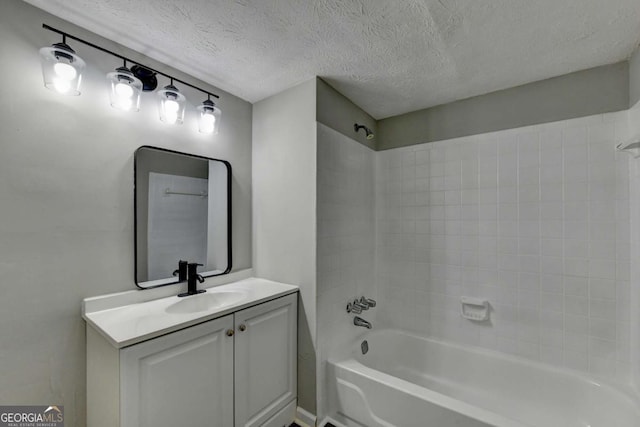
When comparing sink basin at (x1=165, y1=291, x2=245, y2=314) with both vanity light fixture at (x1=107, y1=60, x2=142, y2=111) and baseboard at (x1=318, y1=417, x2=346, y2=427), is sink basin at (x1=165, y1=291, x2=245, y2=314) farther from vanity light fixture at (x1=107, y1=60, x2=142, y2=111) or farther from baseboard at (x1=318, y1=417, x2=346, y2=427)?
vanity light fixture at (x1=107, y1=60, x2=142, y2=111)

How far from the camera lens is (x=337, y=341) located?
2.00 metres

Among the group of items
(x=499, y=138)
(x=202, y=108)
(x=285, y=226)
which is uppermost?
(x=202, y=108)

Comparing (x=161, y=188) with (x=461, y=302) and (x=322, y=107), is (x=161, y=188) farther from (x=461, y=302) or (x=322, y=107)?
(x=461, y=302)

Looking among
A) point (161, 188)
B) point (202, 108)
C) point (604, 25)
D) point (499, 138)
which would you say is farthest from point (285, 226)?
point (604, 25)

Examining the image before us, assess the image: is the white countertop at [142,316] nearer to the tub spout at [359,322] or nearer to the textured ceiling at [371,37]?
the tub spout at [359,322]

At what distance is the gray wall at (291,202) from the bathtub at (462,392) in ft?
1.08

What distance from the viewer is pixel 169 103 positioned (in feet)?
5.38

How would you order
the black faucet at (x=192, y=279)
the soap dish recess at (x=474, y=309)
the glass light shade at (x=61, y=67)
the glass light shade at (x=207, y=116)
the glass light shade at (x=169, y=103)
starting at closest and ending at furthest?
1. the glass light shade at (x=61, y=67)
2. the glass light shade at (x=169, y=103)
3. the black faucet at (x=192, y=279)
4. the glass light shade at (x=207, y=116)
5. the soap dish recess at (x=474, y=309)

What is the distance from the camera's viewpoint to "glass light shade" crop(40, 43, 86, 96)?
122 cm

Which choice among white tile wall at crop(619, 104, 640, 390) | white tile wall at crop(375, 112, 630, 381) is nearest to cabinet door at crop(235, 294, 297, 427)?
white tile wall at crop(375, 112, 630, 381)

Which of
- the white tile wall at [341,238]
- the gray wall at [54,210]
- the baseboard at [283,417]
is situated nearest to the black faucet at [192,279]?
the gray wall at [54,210]

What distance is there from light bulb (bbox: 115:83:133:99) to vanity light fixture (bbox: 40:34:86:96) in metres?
0.16

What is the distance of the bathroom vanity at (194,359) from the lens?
3.67 feet

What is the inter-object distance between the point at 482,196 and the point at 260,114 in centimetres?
190
